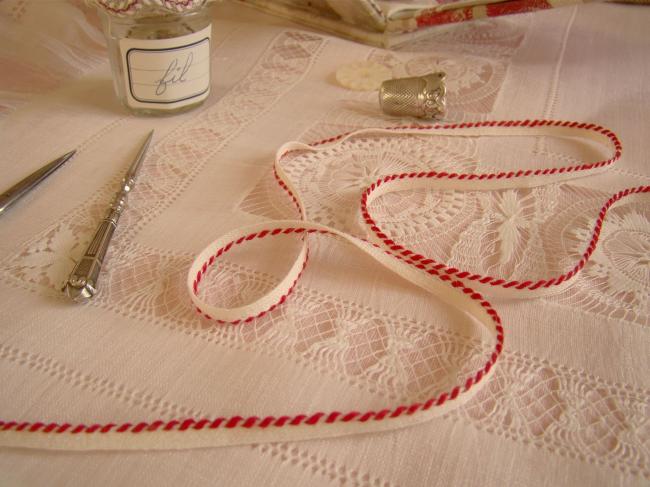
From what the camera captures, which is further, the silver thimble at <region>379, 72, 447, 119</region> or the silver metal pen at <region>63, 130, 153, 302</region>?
the silver thimble at <region>379, 72, 447, 119</region>

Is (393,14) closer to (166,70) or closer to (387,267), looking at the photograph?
(166,70)

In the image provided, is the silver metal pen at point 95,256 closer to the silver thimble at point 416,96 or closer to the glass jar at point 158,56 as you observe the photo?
the glass jar at point 158,56

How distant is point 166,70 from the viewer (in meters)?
0.64

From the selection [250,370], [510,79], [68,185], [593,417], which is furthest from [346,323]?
[510,79]

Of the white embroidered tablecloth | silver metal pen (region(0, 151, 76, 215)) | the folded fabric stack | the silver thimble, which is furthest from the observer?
the folded fabric stack

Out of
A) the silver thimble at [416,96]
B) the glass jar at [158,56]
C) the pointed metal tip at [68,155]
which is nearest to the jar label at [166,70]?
the glass jar at [158,56]

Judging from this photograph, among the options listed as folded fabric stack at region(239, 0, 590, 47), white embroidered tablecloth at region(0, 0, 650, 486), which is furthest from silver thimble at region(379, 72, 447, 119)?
folded fabric stack at region(239, 0, 590, 47)

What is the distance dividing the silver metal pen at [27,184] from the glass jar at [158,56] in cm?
12

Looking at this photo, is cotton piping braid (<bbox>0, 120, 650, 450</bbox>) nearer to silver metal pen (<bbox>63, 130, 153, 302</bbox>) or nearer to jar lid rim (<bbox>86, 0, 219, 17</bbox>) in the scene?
silver metal pen (<bbox>63, 130, 153, 302</bbox>)

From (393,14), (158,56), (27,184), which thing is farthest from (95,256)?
(393,14)

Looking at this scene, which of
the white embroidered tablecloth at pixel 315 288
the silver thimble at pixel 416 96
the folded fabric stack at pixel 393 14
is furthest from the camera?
the folded fabric stack at pixel 393 14

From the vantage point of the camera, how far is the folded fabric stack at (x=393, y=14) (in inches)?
32.7

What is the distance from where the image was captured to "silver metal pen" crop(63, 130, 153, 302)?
0.45 metres

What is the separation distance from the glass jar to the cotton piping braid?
0.16 m
